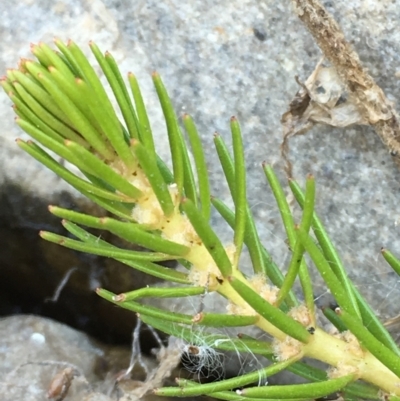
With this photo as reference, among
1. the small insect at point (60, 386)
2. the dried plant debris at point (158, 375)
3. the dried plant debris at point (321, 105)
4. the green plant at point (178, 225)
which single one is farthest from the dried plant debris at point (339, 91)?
the small insect at point (60, 386)

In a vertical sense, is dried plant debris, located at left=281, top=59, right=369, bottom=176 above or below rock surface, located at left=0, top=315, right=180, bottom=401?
above

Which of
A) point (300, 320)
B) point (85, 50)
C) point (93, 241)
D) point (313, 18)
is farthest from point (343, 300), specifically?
point (85, 50)

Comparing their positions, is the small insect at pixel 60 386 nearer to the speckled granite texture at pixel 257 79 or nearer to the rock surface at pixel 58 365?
the rock surface at pixel 58 365

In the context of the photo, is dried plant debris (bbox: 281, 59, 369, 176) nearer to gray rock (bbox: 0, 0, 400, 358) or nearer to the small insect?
gray rock (bbox: 0, 0, 400, 358)

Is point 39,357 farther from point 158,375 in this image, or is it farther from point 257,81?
point 257,81

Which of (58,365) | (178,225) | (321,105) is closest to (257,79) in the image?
(321,105)

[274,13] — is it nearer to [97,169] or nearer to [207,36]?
[207,36]

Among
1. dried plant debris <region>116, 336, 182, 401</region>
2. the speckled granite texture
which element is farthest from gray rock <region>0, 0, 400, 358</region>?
dried plant debris <region>116, 336, 182, 401</region>
